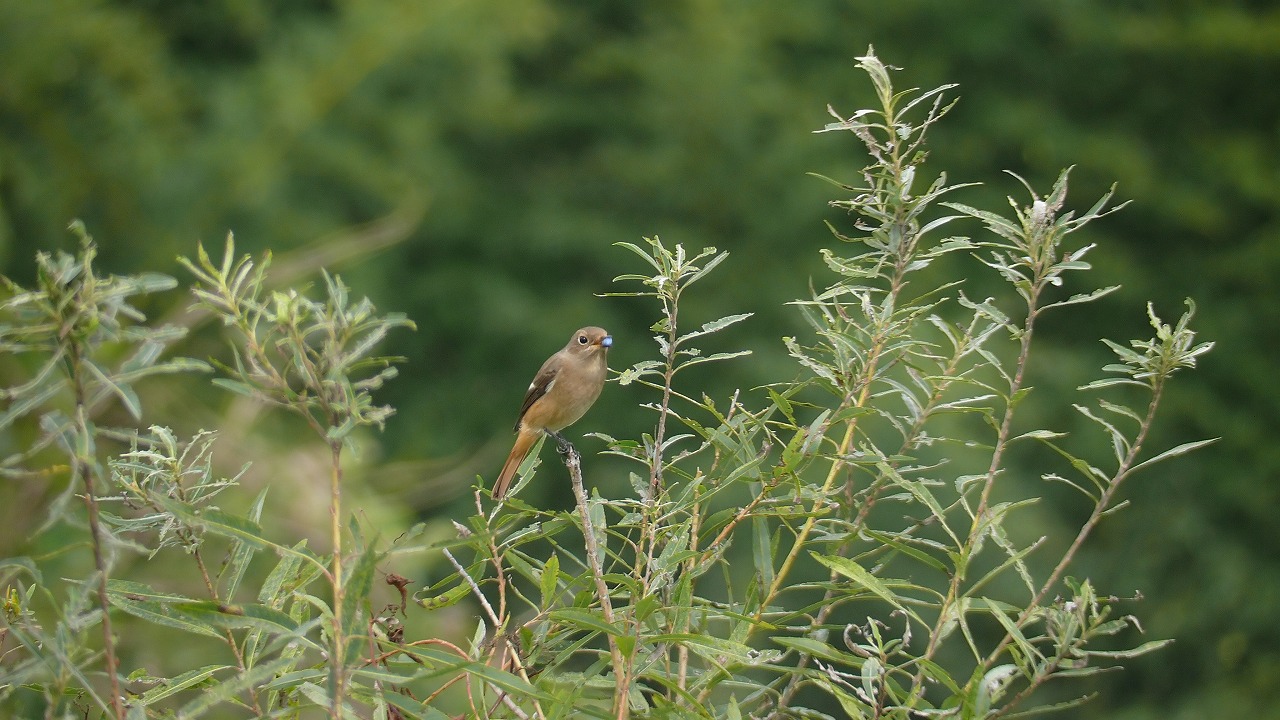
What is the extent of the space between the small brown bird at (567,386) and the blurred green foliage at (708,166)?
212 inches

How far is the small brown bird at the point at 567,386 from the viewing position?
3779 millimetres

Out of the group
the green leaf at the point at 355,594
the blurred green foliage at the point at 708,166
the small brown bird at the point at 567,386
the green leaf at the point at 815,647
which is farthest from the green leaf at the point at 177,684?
the blurred green foliage at the point at 708,166

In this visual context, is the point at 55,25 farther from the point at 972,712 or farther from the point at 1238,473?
the point at 1238,473

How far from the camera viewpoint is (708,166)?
12.7m

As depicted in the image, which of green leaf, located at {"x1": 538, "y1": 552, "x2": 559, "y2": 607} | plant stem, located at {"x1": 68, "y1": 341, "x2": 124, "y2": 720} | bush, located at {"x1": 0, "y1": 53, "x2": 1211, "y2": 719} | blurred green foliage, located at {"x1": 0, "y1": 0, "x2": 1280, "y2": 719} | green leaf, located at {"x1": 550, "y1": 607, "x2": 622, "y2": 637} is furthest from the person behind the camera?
blurred green foliage, located at {"x1": 0, "y1": 0, "x2": 1280, "y2": 719}

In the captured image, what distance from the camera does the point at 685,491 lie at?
1.61m

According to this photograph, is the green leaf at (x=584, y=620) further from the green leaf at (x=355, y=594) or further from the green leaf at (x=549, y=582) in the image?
the green leaf at (x=355, y=594)

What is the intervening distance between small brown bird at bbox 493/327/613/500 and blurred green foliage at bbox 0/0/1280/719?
5373 millimetres

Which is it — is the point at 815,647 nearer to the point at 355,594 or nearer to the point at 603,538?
the point at 603,538

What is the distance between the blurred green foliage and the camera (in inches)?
418

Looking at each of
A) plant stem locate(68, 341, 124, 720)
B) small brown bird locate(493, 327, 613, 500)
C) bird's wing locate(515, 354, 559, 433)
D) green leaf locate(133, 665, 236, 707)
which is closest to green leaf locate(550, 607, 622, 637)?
green leaf locate(133, 665, 236, 707)

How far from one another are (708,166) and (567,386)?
9075 mm

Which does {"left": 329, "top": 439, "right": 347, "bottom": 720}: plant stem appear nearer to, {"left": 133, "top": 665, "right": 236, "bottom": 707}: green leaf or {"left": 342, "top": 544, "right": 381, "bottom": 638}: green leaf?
{"left": 342, "top": 544, "right": 381, "bottom": 638}: green leaf

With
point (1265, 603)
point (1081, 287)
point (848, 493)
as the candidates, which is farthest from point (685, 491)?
point (1081, 287)
